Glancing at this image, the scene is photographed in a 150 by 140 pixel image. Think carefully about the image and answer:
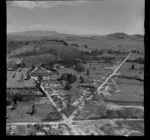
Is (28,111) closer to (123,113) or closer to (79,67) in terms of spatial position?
Result: (123,113)

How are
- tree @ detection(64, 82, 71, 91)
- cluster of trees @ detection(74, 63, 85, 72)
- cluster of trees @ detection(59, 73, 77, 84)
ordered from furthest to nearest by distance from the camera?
cluster of trees @ detection(74, 63, 85, 72)
cluster of trees @ detection(59, 73, 77, 84)
tree @ detection(64, 82, 71, 91)

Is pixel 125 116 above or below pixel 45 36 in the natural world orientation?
below

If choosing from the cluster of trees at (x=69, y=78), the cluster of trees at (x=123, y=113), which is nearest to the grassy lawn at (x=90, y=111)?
the cluster of trees at (x=123, y=113)

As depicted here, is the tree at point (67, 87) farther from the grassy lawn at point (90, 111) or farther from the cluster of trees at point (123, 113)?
the cluster of trees at point (123, 113)

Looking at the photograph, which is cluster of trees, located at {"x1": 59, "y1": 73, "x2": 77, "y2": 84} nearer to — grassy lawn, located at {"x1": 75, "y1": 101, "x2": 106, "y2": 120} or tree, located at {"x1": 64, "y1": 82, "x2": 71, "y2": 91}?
tree, located at {"x1": 64, "y1": 82, "x2": 71, "y2": 91}

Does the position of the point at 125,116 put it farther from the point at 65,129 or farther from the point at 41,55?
the point at 41,55

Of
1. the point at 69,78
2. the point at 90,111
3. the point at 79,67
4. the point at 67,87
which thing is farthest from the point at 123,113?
the point at 79,67

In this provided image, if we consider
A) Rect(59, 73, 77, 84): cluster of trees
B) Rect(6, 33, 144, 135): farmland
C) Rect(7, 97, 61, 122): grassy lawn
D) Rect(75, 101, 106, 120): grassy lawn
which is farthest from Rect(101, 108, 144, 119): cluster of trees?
Rect(59, 73, 77, 84): cluster of trees

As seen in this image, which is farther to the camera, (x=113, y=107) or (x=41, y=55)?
(x=41, y=55)
